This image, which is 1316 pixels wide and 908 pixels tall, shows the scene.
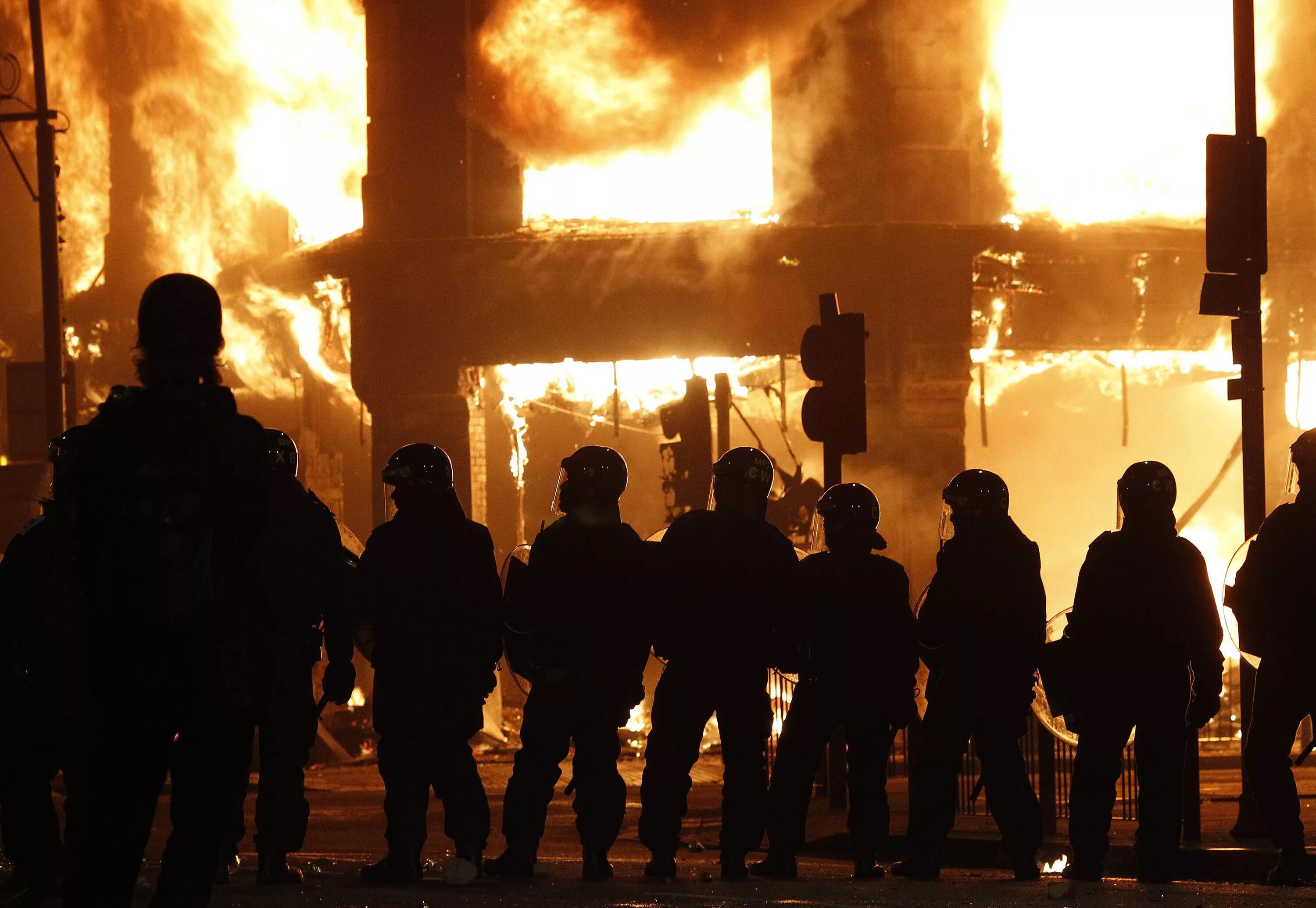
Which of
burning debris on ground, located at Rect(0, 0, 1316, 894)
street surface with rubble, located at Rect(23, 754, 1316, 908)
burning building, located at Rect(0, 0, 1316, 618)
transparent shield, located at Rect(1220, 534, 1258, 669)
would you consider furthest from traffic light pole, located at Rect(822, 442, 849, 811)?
burning building, located at Rect(0, 0, 1316, 618)

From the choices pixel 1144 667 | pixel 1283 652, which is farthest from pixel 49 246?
pixel 1283 652

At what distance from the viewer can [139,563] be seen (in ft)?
13.9

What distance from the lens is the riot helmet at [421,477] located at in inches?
293

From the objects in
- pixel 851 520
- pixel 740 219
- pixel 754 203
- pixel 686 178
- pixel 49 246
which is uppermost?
pixel 686 178

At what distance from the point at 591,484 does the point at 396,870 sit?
1793 mm

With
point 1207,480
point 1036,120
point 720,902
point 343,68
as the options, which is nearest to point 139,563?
point 720,902

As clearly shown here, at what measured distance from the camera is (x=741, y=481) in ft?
25.5

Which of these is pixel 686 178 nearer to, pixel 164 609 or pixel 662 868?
pixel 662 868

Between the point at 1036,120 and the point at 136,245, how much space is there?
699 inches

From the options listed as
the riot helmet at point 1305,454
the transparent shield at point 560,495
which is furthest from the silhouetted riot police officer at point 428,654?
the riot helmet at point 1305,454

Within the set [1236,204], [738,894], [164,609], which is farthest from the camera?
[1236,204]

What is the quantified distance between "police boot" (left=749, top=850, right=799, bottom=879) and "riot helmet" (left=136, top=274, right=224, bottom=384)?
4.07 m

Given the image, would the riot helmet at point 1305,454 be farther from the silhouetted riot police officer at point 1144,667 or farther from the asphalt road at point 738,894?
the asphalt road at point 738,894

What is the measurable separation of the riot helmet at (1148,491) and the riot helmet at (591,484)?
214cm
